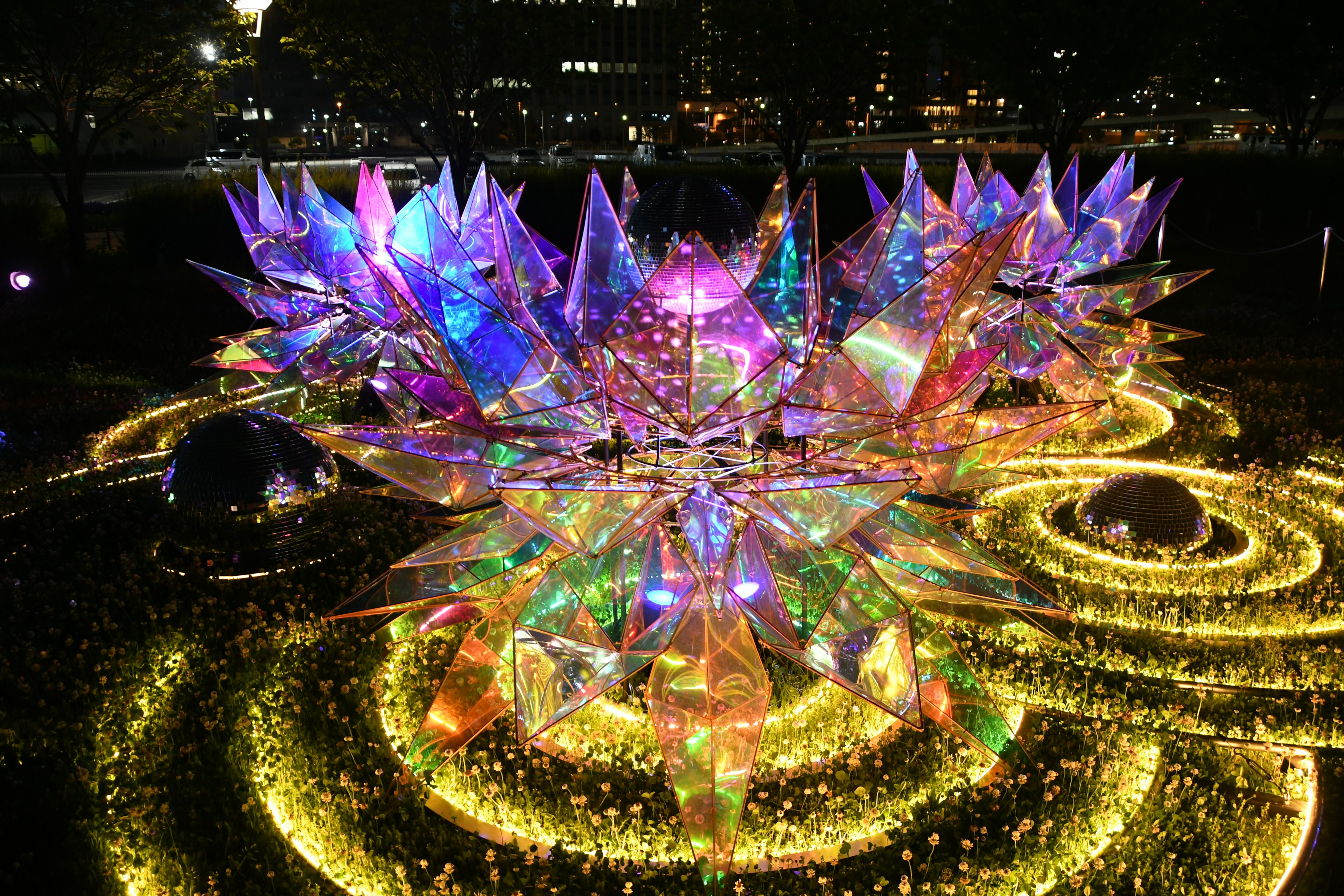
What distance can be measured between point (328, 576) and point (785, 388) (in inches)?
179

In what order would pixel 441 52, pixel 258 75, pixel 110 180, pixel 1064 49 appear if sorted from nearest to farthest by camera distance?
pixel 258 75 < pixel 441 52 < pixel 1064 49 < pixel 110 180

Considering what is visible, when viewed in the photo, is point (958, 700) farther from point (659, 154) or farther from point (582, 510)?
point (659, 154)

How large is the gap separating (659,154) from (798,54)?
824 inches

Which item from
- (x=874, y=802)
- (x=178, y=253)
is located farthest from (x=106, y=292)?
(x=874, y=802)

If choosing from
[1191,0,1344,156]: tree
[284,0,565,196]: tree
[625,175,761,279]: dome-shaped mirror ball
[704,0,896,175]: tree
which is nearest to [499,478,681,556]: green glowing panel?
[625,175,761,279]: dome-shaped mirror ball

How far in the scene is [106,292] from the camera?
666 inches

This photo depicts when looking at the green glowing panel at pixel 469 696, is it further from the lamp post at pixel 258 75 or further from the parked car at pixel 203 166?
the parked car at pixel 203 166

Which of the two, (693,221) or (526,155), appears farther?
(526,155)

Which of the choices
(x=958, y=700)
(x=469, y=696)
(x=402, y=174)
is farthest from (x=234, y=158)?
(x=958, y=700)

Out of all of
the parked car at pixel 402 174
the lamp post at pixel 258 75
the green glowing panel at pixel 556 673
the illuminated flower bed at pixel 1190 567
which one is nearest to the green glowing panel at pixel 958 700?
the green glowing panel at pixel 556 673

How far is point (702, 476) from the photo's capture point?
4559 mm

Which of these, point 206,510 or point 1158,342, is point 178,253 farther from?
point 1158,342

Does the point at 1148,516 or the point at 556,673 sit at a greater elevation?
the point at 556,673

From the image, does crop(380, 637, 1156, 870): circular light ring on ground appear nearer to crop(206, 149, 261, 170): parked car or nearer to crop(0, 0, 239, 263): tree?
crop(0, 0, 239, 263): tree
